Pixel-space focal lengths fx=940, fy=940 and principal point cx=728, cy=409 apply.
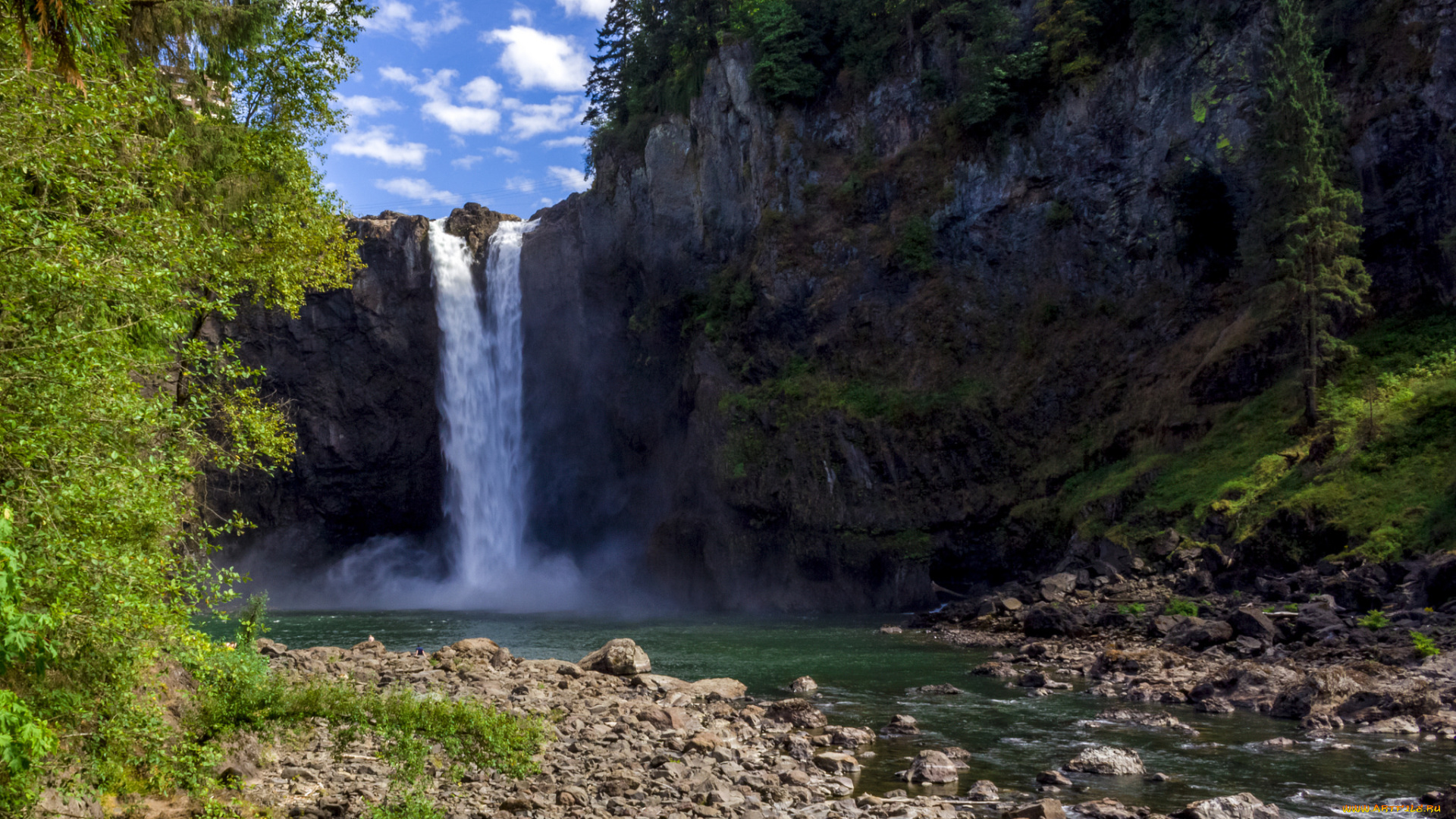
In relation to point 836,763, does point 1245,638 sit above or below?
above

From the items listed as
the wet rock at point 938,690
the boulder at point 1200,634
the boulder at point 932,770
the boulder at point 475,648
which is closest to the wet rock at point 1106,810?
the boulder at point 932,770

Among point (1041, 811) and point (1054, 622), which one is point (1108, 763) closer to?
point (1041, 811)

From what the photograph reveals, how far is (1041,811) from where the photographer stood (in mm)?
9344

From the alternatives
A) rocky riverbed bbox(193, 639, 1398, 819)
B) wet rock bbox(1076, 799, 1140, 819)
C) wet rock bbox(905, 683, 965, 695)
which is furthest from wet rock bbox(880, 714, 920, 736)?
wet rock bbox(1076, 799, 1140, 819)

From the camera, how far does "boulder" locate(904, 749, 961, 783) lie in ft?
37.6

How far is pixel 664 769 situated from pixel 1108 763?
5.56 metres

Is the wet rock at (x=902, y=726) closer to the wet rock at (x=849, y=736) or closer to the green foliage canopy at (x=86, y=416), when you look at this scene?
the wet rock at (x=849, y=736)

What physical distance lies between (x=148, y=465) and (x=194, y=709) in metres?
3.21

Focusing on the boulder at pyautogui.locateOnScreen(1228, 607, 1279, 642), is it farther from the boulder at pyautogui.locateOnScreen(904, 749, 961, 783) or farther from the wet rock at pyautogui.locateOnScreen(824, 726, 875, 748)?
the boulder at pyautogui.locateOnScreen(904, 749, 961, 783)

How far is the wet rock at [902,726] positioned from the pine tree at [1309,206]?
20265 mm

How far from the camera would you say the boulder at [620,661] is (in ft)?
60.2

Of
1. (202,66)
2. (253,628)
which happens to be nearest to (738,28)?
(202,66)

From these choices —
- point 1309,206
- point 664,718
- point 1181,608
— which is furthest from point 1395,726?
point 1309,206

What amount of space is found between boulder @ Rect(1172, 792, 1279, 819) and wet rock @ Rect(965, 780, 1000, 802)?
6.33ft
